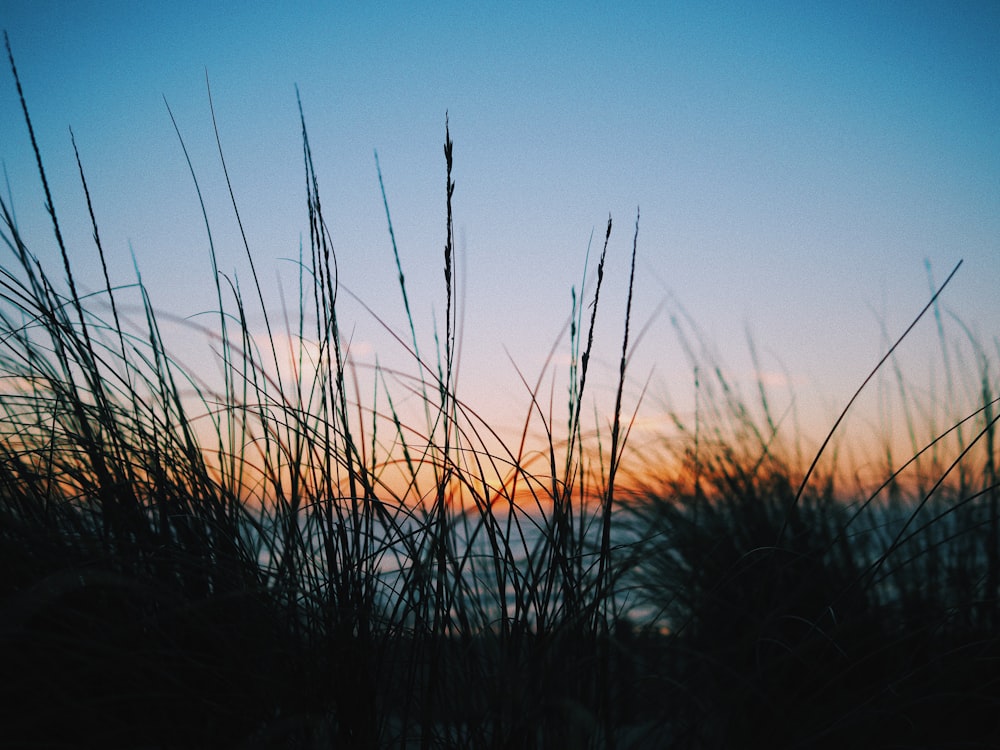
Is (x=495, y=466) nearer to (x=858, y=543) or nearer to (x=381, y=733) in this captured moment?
(x=381, y=733)

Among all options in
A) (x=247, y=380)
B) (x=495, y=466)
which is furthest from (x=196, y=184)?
(x=495, y=466)

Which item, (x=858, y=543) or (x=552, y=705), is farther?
(x=858, y=543)

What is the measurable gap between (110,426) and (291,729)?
22.6 inches

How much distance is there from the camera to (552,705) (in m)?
0.87

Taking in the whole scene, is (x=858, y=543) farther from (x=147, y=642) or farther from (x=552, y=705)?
(x=147, y=642)

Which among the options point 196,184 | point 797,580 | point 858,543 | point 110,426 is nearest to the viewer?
point 110,426

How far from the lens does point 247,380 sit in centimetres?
132

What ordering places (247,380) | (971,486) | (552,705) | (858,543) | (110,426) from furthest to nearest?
1. (971,486)
2. (858,543)
3. (247,380)
4. (110,426)
5. (552,705)

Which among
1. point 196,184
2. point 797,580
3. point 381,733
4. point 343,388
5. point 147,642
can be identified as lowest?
point 381,733

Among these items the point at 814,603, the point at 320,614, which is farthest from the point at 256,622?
the point at 814,603

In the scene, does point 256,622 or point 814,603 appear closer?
point 256,622

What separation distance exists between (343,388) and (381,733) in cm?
53

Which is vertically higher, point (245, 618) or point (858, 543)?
point (858, 543)

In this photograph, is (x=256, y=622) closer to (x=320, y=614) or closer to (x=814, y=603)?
(x=320, y=614)
